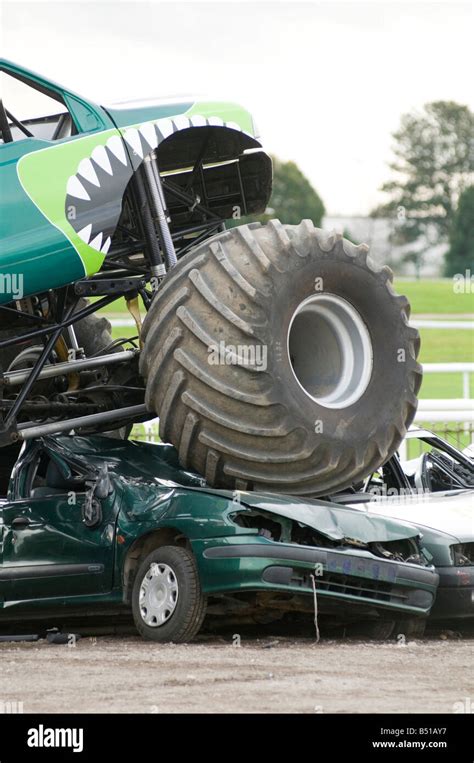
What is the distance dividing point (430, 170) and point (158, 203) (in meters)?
84.5

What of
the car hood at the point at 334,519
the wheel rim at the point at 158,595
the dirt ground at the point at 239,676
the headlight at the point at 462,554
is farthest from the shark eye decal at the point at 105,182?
the headlight at the point at 462,554

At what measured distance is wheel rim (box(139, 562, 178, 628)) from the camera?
895cm

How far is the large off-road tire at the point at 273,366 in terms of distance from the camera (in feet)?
29.7

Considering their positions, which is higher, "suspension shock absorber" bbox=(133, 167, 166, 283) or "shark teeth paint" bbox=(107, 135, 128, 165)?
"shark teeth paint" bbox=(107, 135, 128, 165)

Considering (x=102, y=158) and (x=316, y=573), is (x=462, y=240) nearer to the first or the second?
(x=102, y=158)

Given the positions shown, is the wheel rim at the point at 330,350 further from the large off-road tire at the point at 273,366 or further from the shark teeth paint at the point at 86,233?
the shark teeth paint at the point at 86,233

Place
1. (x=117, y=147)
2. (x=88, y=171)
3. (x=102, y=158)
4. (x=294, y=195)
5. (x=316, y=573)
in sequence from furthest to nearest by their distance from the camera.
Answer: (x=294, y=195) → (x=117, y=147) → (x=102, y=158) → (x=88, y=171) → (x=316, y=573)

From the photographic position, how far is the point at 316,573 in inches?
349

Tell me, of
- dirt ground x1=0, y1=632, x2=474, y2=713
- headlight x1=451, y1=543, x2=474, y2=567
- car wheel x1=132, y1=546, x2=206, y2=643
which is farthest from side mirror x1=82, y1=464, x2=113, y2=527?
headlight x1=451, y1=543, x2=474, y2=567

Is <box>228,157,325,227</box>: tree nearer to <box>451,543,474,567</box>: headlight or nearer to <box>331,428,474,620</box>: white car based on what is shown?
<box>331,428,474,620</box>: white car

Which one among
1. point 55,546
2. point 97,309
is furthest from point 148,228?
point 55,546

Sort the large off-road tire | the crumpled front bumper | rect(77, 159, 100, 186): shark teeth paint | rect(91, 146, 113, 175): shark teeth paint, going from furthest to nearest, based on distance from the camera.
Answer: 1. rect(91, 146, 113, 175): shark teeth paint
2. rect(77, 159, 100, 186): shark teeth paint
3. the large off-road tire
4. the crumpled front bumper

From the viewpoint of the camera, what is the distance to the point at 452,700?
7020 millimetres

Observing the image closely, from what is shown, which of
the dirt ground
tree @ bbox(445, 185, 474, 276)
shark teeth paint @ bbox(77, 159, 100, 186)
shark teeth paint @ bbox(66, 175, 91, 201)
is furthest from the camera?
tree @ bbox(445, 185, 474, 276)
